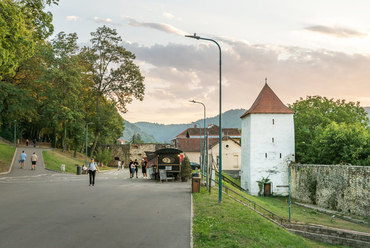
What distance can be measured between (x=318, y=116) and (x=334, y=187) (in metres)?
22.4

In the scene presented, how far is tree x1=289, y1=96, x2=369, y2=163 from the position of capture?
5253 cm

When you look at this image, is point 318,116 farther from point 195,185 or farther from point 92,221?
point 92,221

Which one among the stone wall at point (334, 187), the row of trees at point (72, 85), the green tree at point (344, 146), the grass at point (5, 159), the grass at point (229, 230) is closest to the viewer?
the grass at point (229, 230)

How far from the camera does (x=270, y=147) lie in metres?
48.7

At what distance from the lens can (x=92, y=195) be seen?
17578mm

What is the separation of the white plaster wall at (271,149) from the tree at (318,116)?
372 cm

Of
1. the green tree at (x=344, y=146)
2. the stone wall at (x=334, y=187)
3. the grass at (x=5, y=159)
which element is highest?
the green tree at (x=344, y=146)

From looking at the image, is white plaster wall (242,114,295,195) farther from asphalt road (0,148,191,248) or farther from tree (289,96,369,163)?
asphalt road (0,148,191,248)

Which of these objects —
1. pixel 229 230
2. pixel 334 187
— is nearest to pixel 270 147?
pixel 334 187

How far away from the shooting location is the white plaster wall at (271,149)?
1903 inches

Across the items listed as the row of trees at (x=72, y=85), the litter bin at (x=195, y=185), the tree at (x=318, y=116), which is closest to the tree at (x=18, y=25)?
the litter bin at (x=195, y=185)

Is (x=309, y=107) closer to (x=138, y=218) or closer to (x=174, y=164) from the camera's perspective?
(x=174, y=164)

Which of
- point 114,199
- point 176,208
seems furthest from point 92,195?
point 176,208

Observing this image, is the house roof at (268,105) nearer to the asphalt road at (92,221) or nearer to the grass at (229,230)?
the asphalt road at (92,221)
